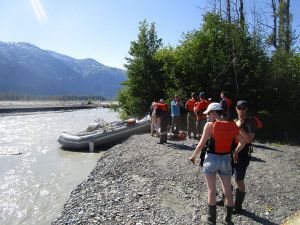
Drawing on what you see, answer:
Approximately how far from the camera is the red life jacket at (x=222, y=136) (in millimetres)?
5738

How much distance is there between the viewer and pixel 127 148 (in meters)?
15.3

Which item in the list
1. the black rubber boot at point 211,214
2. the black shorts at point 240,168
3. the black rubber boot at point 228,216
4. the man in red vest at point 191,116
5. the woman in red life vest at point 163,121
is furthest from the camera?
the man in red vest at point 191,116

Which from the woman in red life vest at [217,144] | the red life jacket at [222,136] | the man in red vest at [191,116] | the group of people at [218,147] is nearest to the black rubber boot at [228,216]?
the group of people at [218,147]

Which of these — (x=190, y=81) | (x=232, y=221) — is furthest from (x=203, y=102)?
(x=232, y=221)

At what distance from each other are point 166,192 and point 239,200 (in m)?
2.18

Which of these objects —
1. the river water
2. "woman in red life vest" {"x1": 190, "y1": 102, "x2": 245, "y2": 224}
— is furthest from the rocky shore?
"woman in red life vest" {"x1": 190, "y1": 102, "x2": 245, "y2": 224}

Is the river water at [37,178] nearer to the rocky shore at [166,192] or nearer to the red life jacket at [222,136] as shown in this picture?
the rocky shore at [166,192]

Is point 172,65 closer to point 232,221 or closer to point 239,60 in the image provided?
point 239,60

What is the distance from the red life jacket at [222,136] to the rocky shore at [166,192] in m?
1.56

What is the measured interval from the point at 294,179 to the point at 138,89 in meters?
14.9

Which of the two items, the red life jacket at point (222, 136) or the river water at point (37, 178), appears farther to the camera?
the river water at point (37, 178)

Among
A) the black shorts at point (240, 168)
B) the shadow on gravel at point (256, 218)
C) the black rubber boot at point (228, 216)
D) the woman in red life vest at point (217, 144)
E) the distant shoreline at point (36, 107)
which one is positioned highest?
the woman in red life vest at point (217, 144)

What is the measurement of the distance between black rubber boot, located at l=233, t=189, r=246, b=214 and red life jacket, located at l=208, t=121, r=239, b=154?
1.38 metres

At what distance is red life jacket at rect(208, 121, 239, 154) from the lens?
226 inches
